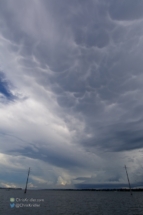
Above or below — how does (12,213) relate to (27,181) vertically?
below

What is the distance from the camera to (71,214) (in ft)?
161

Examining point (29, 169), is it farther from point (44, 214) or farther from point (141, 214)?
point (141, 214)

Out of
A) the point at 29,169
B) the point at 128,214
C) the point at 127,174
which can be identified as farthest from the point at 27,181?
the point at 128,214

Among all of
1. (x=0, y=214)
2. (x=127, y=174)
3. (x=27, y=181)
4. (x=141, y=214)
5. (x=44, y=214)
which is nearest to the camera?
(x=0, y=214)

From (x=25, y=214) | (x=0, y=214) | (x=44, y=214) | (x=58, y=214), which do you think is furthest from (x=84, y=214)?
(x=0, y=214)

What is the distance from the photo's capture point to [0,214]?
146 feet

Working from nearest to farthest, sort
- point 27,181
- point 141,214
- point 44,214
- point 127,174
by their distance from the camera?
1. point 44,214
2. point 141,214
3. point 127,174
4. point 27,181

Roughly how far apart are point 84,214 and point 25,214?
19071mm

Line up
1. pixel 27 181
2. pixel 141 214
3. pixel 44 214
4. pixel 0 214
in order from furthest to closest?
pixel 27 181, pixel 141 214, pixel 44 214, pixel 0 214

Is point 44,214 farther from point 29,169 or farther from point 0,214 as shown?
point 29,169

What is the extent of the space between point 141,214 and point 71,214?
79.2ft

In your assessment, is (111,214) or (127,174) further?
(127,174)

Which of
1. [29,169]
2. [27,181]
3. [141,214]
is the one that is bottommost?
[141,214]

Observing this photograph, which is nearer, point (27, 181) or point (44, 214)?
point (44, 214)
